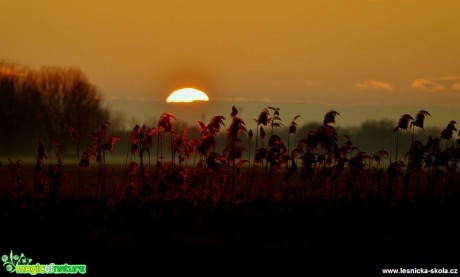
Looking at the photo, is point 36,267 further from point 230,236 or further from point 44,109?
point 44,109

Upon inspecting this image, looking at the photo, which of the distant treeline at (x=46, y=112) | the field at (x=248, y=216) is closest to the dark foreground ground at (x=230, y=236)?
the field at (x=248, y=216)

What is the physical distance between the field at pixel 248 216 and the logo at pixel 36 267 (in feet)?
0.62

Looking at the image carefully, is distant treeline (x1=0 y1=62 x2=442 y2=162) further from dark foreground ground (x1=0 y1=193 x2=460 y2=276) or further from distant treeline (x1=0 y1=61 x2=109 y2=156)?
dark foreground ground (x1=0 y1=193 x2=460 y2=276)

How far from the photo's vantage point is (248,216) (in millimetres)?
14273

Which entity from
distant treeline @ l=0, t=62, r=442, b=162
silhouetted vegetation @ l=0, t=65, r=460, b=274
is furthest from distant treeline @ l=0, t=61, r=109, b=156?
silhouetted vegetation @ l=0, t=65, r=460, b=274

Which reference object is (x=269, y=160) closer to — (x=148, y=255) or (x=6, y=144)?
(x=148, y=255)

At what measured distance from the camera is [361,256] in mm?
11883

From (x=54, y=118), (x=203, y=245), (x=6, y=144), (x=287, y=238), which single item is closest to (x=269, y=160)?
(x=287, y=238)

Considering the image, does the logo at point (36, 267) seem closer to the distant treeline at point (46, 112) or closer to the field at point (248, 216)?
the field at point (248, 216)

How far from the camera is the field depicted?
11.5 metres

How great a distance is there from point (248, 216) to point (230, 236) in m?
1.22

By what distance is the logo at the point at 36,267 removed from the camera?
34.7ft

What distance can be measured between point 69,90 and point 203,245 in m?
81.6

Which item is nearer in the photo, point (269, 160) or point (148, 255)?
point (148, 255)
